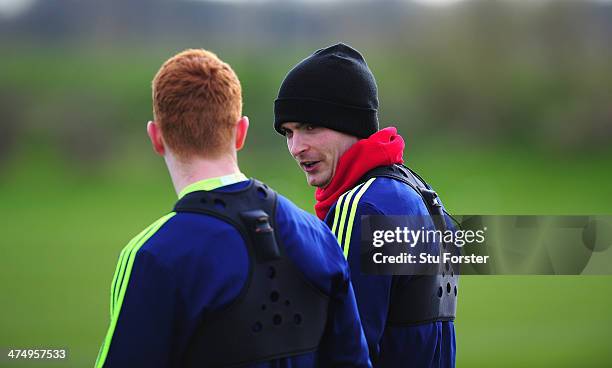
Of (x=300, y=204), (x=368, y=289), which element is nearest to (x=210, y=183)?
(x=368, y=289)

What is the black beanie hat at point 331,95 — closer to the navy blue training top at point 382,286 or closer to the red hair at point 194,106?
the navy blue training top at point 382,286

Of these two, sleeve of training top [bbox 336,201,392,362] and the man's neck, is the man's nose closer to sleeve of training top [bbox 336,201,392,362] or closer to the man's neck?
sleeve of training top [bbox 336,201,392,362]

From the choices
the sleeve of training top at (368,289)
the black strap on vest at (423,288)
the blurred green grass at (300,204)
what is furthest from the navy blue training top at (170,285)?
the blurred green grass at (300,204)

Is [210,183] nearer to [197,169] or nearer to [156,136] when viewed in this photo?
[197,169]

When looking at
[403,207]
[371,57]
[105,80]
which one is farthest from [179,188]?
[105,80]

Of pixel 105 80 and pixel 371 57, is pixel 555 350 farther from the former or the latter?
pixel 105 80

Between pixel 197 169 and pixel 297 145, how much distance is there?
1238mm

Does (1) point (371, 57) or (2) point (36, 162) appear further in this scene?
(2) point (36, 162)

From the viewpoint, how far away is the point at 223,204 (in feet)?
7.27

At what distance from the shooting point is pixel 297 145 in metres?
3.45

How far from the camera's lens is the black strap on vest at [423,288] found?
3043 millimetres

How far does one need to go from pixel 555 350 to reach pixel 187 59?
13748 millimetres

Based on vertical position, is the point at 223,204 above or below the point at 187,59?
below

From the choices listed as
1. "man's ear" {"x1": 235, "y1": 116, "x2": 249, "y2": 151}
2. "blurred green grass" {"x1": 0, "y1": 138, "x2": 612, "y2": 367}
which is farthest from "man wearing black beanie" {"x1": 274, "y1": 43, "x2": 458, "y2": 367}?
"blurred green grass" {"x1": 0, "y1": 138, "x2": 612, "y2": 367}
